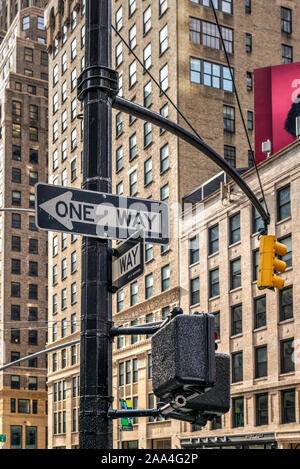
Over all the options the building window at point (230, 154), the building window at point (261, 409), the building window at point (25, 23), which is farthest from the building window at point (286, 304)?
the building window at point (25, 23)

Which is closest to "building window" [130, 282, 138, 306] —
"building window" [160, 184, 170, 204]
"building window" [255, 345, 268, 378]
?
"building window" [160, 184, 170, 204]

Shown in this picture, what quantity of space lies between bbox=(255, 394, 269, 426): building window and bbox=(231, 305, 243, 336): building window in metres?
4.73

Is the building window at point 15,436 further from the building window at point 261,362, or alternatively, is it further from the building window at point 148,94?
the building window at point 261,362

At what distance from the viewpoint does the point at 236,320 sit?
5412 cm

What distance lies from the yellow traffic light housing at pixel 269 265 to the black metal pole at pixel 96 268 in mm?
5652

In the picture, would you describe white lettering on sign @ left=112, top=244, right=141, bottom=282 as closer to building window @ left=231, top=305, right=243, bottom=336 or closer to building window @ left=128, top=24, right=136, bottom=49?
building window @ left=231, top=305, right=243, bottom=336

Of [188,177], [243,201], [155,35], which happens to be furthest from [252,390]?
[155,35]

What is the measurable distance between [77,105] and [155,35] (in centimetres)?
1627

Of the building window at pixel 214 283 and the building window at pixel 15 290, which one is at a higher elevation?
the building window at pixel 15 290

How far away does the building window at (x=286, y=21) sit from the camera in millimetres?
72287

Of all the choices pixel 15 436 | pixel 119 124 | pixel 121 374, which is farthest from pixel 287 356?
pixel 15 436

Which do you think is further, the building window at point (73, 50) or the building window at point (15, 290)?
the building window at point (15, 290)

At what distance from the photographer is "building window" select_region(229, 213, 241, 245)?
54.7 m

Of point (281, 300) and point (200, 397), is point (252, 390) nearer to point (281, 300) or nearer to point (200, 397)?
point (281, 300)
